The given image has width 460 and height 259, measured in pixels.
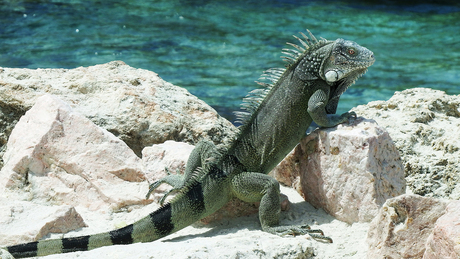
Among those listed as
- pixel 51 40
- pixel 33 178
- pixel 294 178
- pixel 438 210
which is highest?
pixel 438 210

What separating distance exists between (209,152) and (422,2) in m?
13.9

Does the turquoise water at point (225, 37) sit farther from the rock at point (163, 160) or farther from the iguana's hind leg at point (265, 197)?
the iguana's hind leg at point (265, 197)

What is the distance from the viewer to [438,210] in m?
3.29

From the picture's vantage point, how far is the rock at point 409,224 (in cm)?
332

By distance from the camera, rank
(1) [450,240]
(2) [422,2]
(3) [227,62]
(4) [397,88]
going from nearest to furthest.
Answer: (1) [450,240] → (4) [397,88] → (3) [227,62] → (2) [422,2]

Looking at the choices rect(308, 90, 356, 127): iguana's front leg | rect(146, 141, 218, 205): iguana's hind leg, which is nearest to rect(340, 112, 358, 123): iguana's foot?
rect(308, 90, 356, 127): iguana's front leg

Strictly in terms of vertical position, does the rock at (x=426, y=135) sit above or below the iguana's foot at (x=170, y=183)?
above

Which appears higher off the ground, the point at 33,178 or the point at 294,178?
the point at 294,178

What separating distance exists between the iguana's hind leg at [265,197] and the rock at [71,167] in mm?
975

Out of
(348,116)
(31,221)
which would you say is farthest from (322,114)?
(31,221)

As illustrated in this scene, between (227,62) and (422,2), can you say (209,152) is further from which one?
(422,2)

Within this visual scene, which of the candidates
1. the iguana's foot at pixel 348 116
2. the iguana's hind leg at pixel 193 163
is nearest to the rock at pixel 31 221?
the iguana's hind leg at pixel 193 163

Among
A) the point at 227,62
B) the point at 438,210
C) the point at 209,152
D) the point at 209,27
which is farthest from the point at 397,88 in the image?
the point at 438,210

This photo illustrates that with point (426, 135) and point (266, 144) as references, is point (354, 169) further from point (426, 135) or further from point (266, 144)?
point (426, 135)
